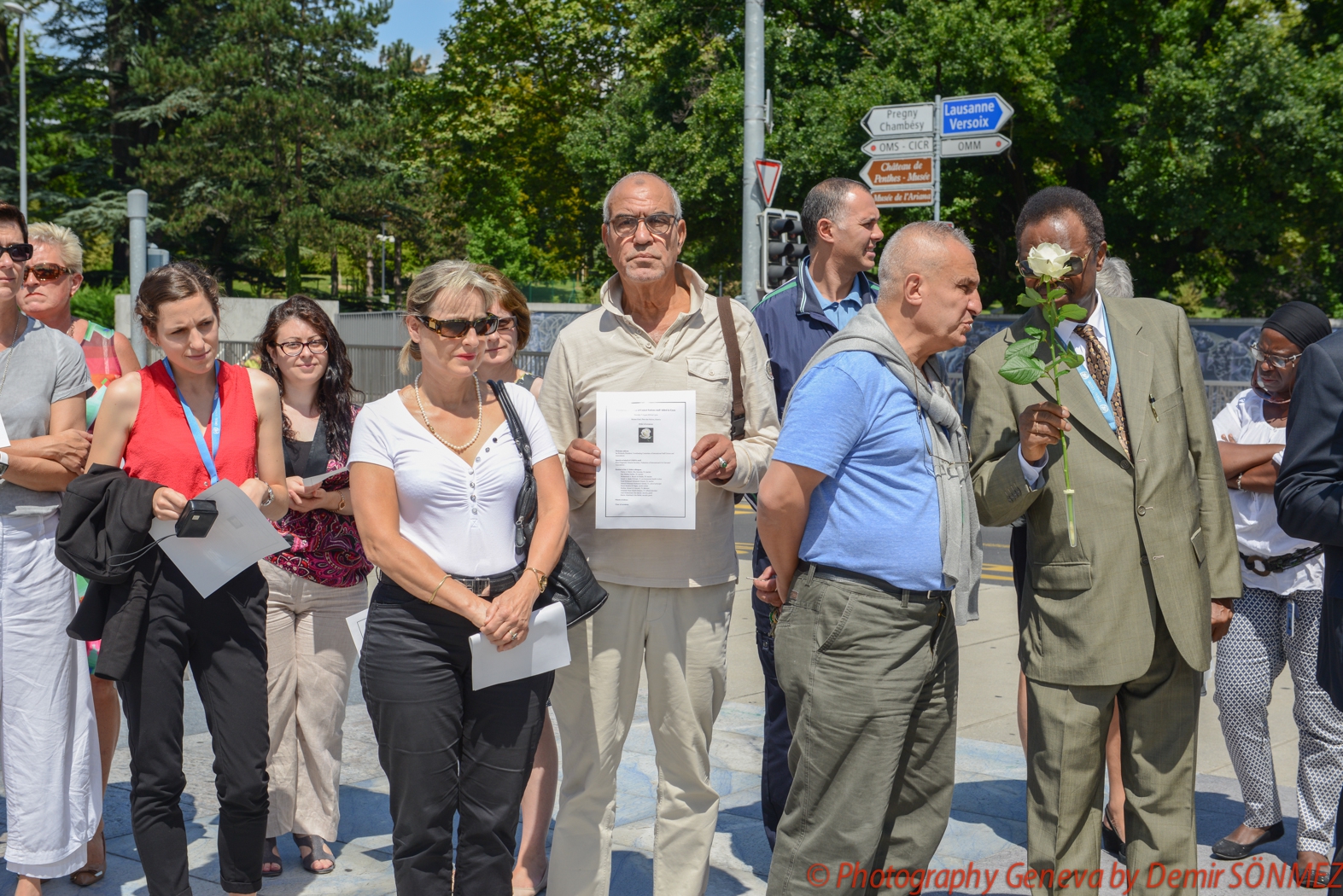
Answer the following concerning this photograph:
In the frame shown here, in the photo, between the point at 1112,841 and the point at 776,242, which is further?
the point at 776,242

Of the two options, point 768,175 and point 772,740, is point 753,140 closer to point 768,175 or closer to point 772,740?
point 768,175

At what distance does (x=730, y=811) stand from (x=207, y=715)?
2159 mm

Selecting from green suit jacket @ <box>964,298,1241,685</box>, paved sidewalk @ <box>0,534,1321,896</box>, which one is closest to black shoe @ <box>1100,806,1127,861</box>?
paved sidewalk @ <box>0,534,1321,896</box>

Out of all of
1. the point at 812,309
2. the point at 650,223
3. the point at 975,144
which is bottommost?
the point at 812,309

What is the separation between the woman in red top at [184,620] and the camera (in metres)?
3.67

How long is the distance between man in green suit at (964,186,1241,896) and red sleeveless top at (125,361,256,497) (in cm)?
227

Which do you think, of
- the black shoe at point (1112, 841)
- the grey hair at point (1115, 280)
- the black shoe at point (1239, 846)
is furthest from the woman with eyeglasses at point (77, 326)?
the black shoe at point (1239, 846)

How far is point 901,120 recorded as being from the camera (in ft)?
37.6

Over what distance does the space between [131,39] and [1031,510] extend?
4399 cm

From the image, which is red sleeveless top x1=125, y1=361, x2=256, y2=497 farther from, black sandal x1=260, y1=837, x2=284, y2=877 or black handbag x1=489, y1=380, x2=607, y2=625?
black sandal x1=260, y1=837, x2=284, y2=877

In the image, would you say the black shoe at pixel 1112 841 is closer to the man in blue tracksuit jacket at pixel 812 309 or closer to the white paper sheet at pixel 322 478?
the man in blue tracksuit jacket at pixel 812 309

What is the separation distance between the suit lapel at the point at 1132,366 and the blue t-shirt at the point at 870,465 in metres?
0.67

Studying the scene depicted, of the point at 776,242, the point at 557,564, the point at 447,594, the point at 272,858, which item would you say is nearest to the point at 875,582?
the point at 557,564

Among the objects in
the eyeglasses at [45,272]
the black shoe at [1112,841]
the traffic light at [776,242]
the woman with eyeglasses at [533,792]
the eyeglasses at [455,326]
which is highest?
the traffic light at [776,242]
